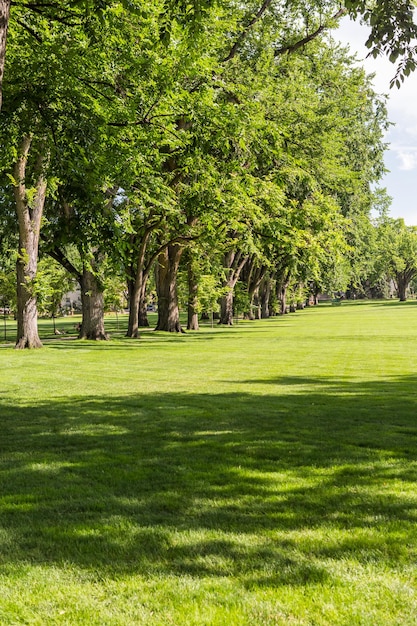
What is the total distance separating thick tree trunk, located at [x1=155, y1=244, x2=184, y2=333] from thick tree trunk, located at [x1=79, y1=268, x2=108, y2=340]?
606 cm

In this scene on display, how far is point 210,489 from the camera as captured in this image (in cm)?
620

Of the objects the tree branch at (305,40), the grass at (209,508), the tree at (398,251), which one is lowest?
the grass at (209,508)

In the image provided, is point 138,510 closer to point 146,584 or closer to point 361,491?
point 146,584

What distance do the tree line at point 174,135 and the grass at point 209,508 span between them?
13.0 feet

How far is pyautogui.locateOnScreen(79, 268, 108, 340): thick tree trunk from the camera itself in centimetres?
3169

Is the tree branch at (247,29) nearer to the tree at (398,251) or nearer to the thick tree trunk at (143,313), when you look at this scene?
the thick tree trunk at (143,313)

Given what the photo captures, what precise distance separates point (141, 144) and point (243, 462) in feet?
32.2

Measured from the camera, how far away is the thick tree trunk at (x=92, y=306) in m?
31.7

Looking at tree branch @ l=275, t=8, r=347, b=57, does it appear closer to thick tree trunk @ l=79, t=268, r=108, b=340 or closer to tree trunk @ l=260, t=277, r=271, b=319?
thick tree trunk @ l=79, t=268, r=108, b=340

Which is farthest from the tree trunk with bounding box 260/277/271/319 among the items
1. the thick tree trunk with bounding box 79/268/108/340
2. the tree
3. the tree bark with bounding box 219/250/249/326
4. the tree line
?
the tree

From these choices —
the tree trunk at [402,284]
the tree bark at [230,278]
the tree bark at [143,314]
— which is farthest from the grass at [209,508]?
the tree trunk at [402,284]

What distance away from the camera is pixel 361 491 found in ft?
19.9

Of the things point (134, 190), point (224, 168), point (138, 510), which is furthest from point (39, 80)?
point (138, 510)

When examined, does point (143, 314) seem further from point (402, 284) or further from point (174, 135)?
point (402, 284)
